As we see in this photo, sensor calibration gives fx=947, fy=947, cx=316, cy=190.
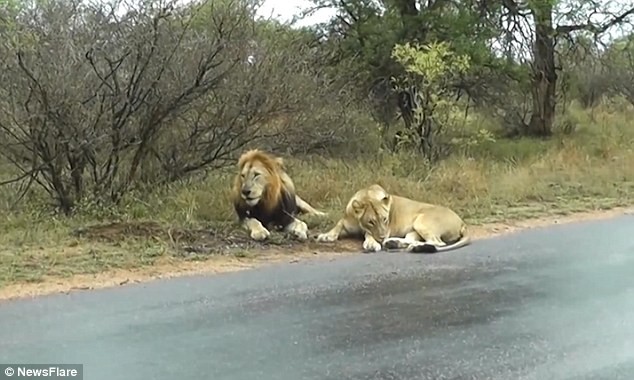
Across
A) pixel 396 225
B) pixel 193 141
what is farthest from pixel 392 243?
pixel 193 141

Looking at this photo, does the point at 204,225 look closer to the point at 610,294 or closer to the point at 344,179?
the point at 344,179

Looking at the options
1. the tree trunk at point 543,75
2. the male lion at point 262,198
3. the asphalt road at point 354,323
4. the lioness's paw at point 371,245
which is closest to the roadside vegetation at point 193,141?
the male lion at point 262,198

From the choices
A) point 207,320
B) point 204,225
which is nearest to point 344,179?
point 204,225

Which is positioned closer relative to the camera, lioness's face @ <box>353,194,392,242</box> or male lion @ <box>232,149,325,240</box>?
lioness's face @ <box>353,194,392,242</box>

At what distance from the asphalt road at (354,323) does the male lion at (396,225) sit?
1.04 metres

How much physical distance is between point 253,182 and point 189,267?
2203mm

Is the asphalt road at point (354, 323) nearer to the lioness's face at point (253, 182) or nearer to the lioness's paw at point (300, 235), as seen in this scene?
the lioness's paw at point (300, 235)

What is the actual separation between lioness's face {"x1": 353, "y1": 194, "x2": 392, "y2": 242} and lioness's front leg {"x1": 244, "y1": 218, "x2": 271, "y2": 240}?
116cm

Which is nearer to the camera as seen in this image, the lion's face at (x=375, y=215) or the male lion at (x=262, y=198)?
the lion's face at (x=375, y=215)

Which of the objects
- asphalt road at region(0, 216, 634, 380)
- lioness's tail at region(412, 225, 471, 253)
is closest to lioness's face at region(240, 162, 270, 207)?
asphalt road at region(0, 216, 634, 380)

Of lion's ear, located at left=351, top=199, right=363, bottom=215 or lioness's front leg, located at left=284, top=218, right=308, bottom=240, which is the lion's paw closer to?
lioness's front leg, located at left=284, top=218, right=308, bottom=240

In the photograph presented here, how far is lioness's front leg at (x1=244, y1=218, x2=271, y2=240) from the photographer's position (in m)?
11.5

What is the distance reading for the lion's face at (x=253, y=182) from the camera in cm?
1191

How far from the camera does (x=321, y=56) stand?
2147 cm
